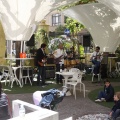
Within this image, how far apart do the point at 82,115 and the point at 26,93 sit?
3.09 m

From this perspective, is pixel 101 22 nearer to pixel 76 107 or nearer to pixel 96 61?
pixel 96 61

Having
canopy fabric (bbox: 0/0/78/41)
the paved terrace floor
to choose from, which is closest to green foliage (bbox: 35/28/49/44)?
canopy fabric (bbox: 0/0/78/41)

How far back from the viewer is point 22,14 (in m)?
7.90

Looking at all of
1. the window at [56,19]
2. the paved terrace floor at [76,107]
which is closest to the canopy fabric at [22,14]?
the paved terrace floor at [76,107]

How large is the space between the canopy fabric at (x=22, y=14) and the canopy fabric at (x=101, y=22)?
3603mm

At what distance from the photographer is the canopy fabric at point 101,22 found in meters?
11.9

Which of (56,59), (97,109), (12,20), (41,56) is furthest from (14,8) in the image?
(97,109)

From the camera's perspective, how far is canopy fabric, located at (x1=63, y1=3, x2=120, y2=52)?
11883mm

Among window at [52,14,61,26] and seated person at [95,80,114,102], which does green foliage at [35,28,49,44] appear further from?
window at [52,14,61,26]

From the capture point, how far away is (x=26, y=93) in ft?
27.3

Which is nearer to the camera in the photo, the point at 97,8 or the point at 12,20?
the point at 12,20

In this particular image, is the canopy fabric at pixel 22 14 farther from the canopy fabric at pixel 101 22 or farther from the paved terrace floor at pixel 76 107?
the canopy fabric at pixel 101 22

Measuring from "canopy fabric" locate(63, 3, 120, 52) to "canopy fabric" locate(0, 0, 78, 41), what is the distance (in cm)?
360

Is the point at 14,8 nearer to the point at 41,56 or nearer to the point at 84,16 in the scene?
the point at 41,56
